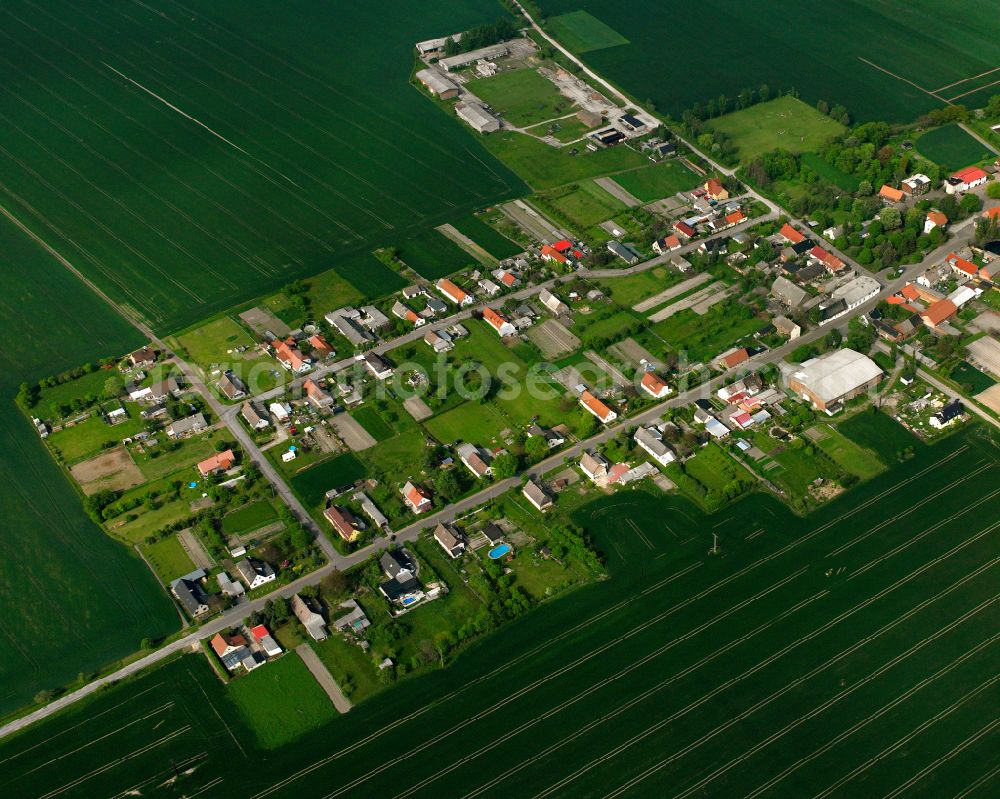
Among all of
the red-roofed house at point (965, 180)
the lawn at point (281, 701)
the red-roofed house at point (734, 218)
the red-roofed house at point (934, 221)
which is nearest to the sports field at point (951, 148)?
the red-roofed house at point (965, 180)

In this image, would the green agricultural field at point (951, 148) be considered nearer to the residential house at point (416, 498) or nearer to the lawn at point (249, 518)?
the residential house at point (416, 498)

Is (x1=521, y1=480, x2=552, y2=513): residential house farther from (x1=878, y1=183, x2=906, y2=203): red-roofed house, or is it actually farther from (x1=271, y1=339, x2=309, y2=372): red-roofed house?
(x1=878, y1=183, x2=906, y2=203): red-roofed house

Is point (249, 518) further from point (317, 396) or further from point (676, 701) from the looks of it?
point (676, 701)

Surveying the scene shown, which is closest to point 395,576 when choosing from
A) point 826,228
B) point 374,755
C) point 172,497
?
point 374,755

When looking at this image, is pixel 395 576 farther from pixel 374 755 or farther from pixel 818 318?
pixel 818 318

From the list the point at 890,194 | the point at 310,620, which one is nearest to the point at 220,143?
the point at 310,620

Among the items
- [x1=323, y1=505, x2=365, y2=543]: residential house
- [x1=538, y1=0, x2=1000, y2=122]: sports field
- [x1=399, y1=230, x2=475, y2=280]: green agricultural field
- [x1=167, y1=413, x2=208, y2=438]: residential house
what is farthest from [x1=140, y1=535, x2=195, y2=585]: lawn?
[x1=538, y1=0, x2=1000, y2=122]: sports field
